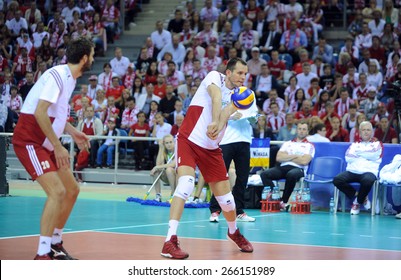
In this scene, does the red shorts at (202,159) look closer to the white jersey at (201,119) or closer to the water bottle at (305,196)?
the white jersey at (201,119)

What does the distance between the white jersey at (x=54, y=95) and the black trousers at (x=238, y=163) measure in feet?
15.1

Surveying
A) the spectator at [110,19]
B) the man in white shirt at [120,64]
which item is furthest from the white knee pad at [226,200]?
the spectator at [110,19]

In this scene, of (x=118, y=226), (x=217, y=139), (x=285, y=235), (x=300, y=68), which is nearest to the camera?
(x=217, y=139)

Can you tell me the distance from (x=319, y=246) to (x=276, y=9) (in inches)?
552

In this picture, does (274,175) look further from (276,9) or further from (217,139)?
(276,9)

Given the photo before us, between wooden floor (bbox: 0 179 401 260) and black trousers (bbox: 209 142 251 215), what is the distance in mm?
330

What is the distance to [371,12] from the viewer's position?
2247cm

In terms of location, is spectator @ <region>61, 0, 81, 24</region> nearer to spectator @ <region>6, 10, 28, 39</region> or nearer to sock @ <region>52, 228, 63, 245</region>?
spectator @ <region>6, 10, 28, 39</region>

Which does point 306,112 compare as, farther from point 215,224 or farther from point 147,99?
point 215,224

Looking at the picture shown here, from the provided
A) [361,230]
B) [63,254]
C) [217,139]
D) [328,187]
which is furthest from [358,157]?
[63,254]

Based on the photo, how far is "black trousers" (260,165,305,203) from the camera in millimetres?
14758

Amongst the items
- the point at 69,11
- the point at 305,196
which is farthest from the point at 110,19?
the point at 305,196

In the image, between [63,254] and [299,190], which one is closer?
[63,254]

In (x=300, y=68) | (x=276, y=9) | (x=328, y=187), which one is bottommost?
(x=328, y=187)
